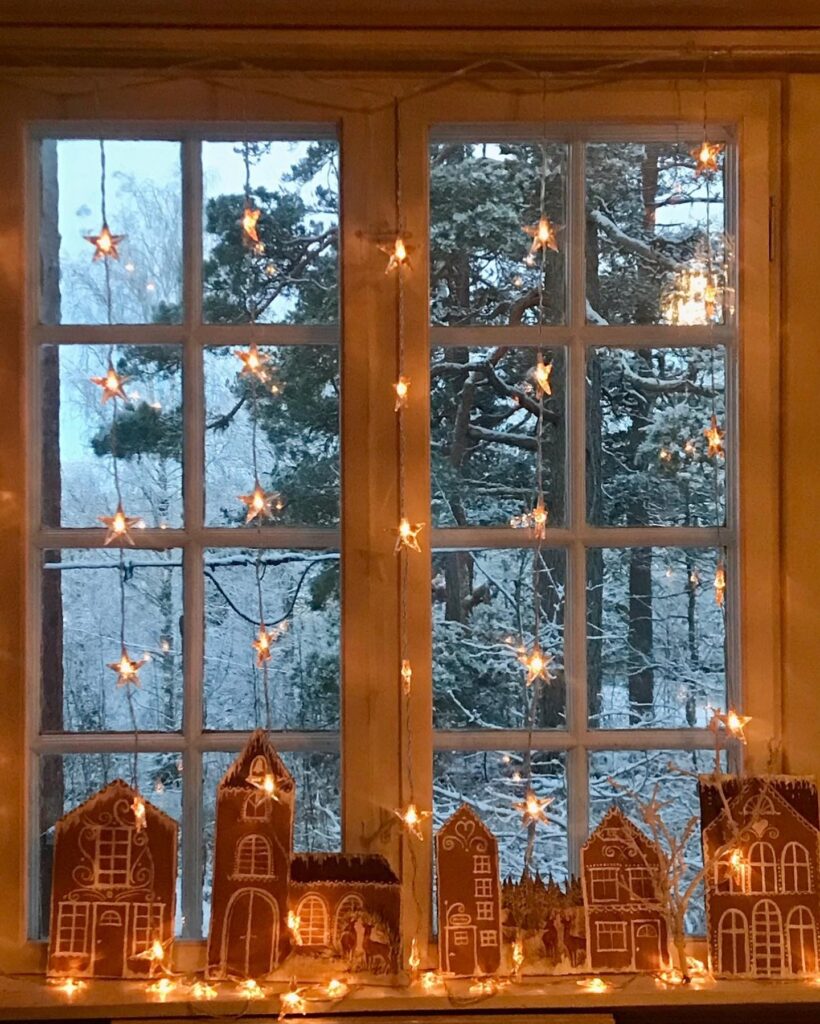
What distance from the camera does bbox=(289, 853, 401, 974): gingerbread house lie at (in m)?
1.51

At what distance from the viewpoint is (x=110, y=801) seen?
1.53m

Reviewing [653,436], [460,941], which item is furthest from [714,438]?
[460,941]

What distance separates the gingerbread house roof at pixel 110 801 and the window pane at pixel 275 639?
0.18 m

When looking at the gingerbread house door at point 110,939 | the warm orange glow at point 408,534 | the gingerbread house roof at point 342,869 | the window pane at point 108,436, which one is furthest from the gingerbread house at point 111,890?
the warm orange glow at point 408,534

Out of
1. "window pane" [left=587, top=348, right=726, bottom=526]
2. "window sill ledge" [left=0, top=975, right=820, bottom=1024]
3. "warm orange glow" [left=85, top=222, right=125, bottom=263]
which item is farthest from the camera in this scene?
"window pane" [left=587, top=348, right=726, bottom=526]

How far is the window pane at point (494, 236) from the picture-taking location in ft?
5.44

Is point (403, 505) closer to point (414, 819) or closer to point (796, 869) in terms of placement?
point (414, 819)

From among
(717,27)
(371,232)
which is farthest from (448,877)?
(717,27)

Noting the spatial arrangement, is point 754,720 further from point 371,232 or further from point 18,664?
point 18,664

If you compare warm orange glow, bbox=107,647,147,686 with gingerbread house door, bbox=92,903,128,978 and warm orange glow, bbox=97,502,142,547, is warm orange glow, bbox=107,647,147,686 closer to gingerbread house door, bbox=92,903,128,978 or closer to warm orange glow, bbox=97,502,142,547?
warm orange glow, bbox=97,502,142,547

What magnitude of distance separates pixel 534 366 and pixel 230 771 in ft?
2.89

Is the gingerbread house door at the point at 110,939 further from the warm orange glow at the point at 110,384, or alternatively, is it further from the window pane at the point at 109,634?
the warm orange glow at the point at 110,384

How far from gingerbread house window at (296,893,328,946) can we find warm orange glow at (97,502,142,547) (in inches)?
26.9

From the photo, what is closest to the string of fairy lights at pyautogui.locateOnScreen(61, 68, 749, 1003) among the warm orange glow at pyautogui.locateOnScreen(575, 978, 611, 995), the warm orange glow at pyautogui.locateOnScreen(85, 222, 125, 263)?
the warm orange glow at pyautogui.locateOnScreen(85, 222, 125, 263)
